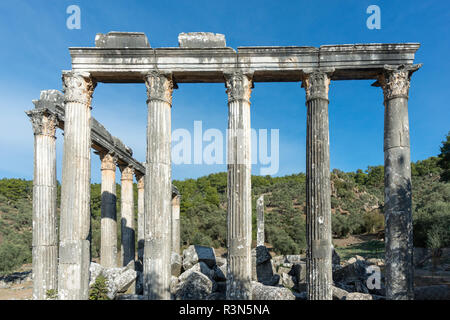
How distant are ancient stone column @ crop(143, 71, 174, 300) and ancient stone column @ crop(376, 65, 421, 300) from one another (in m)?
7.48

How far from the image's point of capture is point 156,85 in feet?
37.3

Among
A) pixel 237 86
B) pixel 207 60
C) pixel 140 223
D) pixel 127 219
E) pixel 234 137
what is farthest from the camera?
pixel 140 223

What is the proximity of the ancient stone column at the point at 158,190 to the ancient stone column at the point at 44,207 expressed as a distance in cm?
546

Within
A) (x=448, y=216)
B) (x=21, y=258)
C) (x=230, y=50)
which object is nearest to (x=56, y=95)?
(x=230, y=50)

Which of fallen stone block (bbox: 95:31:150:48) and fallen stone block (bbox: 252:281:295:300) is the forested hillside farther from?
fallen stone block (bbox: 95:31:150:48)

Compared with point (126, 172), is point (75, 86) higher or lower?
higher

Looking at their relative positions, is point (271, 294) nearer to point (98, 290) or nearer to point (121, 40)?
point (98, 290)

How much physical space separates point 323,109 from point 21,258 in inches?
940

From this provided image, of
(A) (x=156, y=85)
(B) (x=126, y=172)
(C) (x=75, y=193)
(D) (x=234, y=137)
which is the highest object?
(A) (x=156, y=85)

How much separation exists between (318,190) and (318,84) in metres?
3.77

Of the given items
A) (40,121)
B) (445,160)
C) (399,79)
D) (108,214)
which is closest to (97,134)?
(40,121)

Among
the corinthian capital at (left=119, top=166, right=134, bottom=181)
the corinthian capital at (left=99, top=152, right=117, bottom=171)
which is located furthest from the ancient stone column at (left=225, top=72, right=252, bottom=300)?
the corinthian capital at (left=119, top=166, right=134, bottom=181)

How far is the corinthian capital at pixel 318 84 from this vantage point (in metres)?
11.1

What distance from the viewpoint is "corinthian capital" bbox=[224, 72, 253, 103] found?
11.3 metres
